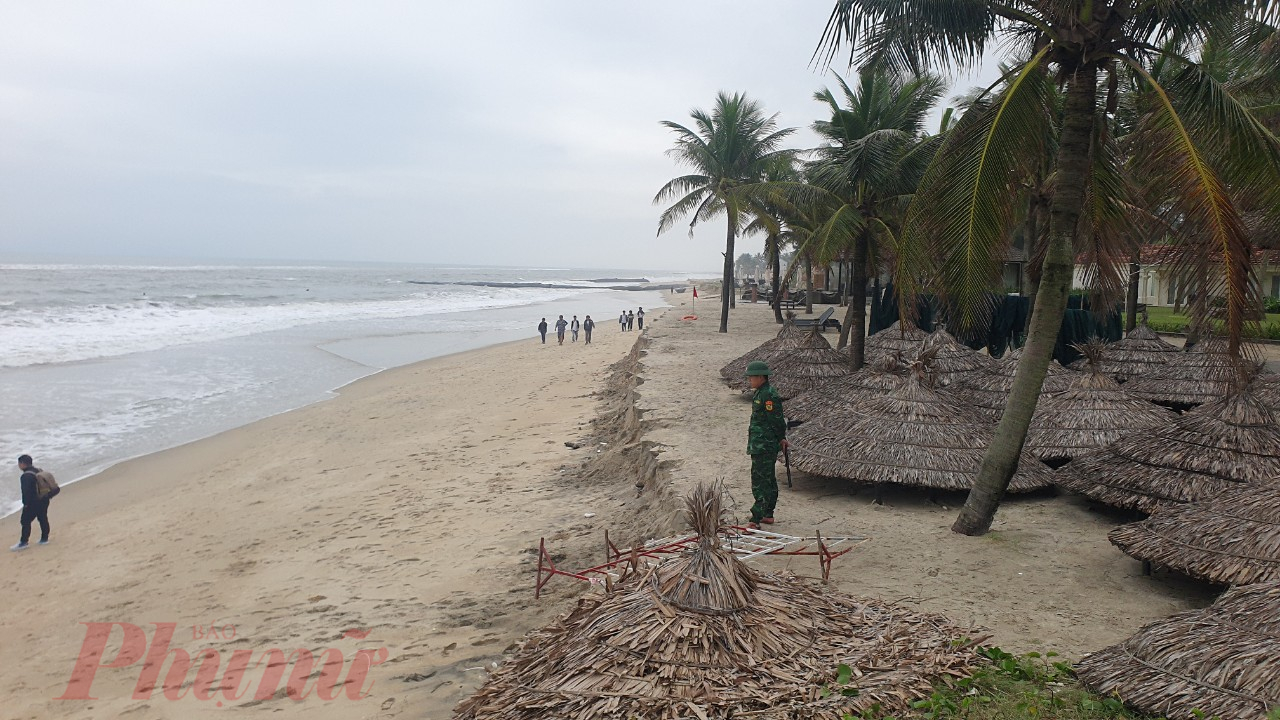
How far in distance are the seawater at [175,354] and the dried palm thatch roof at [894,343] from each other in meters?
13.5

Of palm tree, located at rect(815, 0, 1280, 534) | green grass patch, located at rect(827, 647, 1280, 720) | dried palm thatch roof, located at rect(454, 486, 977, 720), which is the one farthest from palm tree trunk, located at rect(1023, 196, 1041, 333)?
dried palm thatch roof, located at rect(454, 486, 977, 720)

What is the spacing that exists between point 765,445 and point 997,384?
607 cm

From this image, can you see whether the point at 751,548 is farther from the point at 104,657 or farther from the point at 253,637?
the point at 104,657

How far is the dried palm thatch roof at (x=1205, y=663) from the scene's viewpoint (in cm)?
356

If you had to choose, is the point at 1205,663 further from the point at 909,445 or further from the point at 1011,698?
the point at 909,445

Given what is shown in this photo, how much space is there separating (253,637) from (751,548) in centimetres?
458

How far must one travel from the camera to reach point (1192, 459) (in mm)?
7301

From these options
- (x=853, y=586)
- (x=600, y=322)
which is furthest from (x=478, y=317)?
(x=853, y=586)

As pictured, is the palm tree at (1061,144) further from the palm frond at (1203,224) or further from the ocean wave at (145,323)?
the ocean wave at (145,323)

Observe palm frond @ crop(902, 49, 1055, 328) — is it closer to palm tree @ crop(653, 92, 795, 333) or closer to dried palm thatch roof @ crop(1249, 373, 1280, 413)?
dried palm thatch roof @ crop(1249, 373, 1280, 413)

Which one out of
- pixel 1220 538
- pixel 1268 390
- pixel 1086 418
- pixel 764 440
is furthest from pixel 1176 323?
pixel 764 440

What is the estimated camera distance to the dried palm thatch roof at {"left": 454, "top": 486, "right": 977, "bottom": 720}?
362 centimetres

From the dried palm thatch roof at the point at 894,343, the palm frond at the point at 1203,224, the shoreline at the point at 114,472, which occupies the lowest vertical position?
the shoreline at the point at 114,472

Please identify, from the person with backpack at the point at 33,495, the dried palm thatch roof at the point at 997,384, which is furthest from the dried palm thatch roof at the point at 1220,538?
the person with backpack at the point at 33,495
